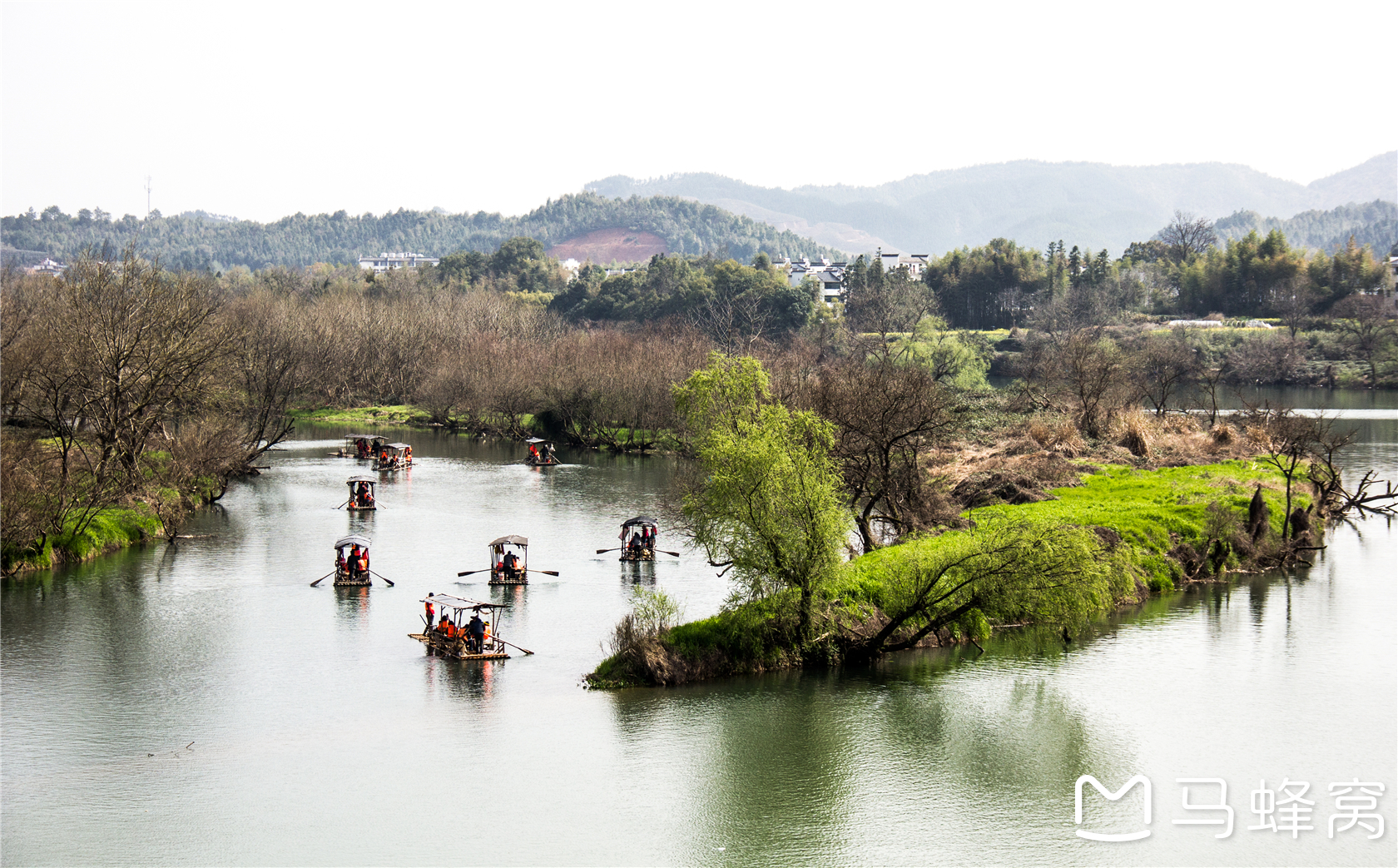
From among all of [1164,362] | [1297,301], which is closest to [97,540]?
[1164,362]

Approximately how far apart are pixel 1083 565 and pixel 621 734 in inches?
520

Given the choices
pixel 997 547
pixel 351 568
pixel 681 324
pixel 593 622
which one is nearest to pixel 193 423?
pixel 351 568

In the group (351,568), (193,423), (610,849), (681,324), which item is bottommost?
(610,849)

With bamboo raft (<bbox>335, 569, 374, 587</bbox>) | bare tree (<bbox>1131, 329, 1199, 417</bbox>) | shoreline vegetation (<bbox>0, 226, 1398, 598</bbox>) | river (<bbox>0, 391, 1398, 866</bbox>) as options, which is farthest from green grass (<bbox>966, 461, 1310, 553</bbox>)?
bare tree (<bbox>1131, 329, 1199, 417</bbox>)

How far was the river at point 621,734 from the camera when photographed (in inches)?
902

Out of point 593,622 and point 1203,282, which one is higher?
point 1203,282

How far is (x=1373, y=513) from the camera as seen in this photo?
56500 millimetres

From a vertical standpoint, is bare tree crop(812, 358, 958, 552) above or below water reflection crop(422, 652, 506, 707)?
above

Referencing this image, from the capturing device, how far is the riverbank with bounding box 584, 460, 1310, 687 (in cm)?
3112

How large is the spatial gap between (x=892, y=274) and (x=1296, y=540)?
11519cm

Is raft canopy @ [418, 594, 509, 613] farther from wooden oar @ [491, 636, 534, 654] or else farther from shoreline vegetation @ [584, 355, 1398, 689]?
shoreline vegetation @ [584, 355, 1398, 689]

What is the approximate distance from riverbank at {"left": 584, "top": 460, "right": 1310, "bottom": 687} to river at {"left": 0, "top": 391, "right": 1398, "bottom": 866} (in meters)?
1.01

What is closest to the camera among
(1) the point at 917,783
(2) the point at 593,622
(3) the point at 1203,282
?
(1) the point at 917,783

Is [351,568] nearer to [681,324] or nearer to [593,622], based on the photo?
[593,622]
